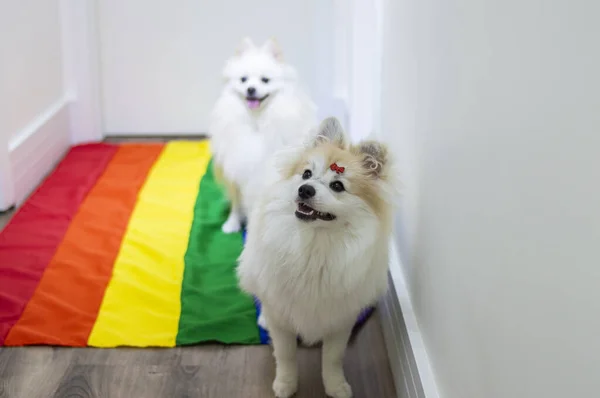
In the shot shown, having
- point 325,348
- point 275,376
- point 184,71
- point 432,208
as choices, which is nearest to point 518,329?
point 432,208

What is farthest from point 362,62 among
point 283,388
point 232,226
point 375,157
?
point 283,388

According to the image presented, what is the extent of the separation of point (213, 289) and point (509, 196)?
152cm

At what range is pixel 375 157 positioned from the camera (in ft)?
5.75

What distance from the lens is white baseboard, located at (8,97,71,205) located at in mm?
3121

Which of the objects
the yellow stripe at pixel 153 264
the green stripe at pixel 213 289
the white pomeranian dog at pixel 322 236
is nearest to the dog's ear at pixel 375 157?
the white pomeranian dog at pixel 322 236

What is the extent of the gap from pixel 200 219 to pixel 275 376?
114 cm

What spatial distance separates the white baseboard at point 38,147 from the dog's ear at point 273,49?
3.99 feet

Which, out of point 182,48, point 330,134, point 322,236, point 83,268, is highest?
point 182,48

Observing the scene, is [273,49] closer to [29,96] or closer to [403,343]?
[29,96]

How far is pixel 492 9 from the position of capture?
4.00 ft

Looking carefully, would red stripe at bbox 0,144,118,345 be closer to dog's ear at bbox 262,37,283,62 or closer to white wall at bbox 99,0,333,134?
white wall at bbox 99,0,333,134

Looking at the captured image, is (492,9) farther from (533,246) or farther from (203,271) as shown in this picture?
(203,271)

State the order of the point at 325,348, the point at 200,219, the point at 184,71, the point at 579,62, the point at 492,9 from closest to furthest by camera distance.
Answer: the point at 579,62 → the point at 492,9 → the point at 325,348 → the point at 200,219 → the point at 184,71

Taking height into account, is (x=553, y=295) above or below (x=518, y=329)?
above
